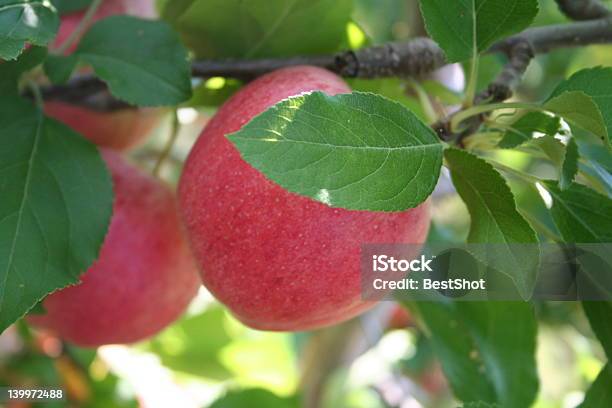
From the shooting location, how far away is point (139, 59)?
28.9 inches

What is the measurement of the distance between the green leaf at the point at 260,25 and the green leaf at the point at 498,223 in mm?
287

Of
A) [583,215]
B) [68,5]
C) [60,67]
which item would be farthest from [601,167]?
[68,5]

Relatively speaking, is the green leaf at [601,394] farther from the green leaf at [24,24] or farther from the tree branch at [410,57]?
the green leaf at [24,24]

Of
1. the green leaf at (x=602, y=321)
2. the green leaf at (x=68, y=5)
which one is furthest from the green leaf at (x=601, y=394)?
the green leaf at (x=68, y=5)

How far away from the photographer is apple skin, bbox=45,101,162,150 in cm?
94

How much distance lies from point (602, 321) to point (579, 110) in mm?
207

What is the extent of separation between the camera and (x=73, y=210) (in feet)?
2.28

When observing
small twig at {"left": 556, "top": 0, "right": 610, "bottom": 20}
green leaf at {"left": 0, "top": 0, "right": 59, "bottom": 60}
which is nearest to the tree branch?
small twig at {"left": 556, "top": 0, "right": 610, "bottom": 20}

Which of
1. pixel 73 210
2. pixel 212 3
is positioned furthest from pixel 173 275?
pixel 212 3

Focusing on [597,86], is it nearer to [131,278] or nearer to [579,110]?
[579,110]

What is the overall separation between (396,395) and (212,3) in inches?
29.7

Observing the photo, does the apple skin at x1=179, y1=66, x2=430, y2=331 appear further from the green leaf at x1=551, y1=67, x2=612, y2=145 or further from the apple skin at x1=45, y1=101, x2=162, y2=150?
the apple skin at x1=45, y1=101, x2=162, y2=150

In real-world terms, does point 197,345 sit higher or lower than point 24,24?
lower

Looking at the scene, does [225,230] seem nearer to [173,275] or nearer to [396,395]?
[173,275]
